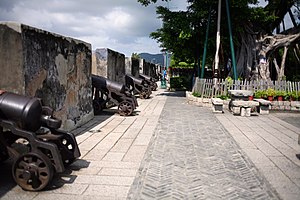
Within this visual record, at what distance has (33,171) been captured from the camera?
3.42 metres

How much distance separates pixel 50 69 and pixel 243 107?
7100 millimetres

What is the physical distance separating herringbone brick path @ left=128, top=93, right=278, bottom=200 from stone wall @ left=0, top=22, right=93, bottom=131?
225 centimetres

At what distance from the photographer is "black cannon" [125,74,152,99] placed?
15151 mm

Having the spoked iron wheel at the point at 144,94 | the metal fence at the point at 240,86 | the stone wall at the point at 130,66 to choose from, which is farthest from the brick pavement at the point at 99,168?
the stone wall at the point at 130,66

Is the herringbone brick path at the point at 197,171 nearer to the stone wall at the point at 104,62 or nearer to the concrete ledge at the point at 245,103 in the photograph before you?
the concrete ledge at the point at 245,103

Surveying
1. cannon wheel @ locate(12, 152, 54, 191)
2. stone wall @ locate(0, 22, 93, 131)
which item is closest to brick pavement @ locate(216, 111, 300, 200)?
cannon wheel @ locate(12, 152, 54, 191)

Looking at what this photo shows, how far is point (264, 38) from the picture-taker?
53.5 feet

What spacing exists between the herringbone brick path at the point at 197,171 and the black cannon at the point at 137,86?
839 cm

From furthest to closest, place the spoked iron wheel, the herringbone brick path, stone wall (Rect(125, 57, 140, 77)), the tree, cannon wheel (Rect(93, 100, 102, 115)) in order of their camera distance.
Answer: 1. stone wall (Rect(125, 57, 140, 77))
2. the spoked iron wheel
3. the tree
4. cannon wheel (Rect(93, 100, 102, 115))
5. the herringbone brick path

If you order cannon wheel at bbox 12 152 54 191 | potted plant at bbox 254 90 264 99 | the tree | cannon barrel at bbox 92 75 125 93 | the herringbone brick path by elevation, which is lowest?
the herringbone brick path

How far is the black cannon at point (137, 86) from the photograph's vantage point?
1515 cm

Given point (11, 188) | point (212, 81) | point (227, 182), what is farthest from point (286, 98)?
point (11, 188)

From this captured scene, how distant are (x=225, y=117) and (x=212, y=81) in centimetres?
369

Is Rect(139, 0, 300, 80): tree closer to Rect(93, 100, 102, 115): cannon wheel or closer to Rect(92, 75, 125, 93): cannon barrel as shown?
Rect(92, 75, 125, 93): cannon barrel
